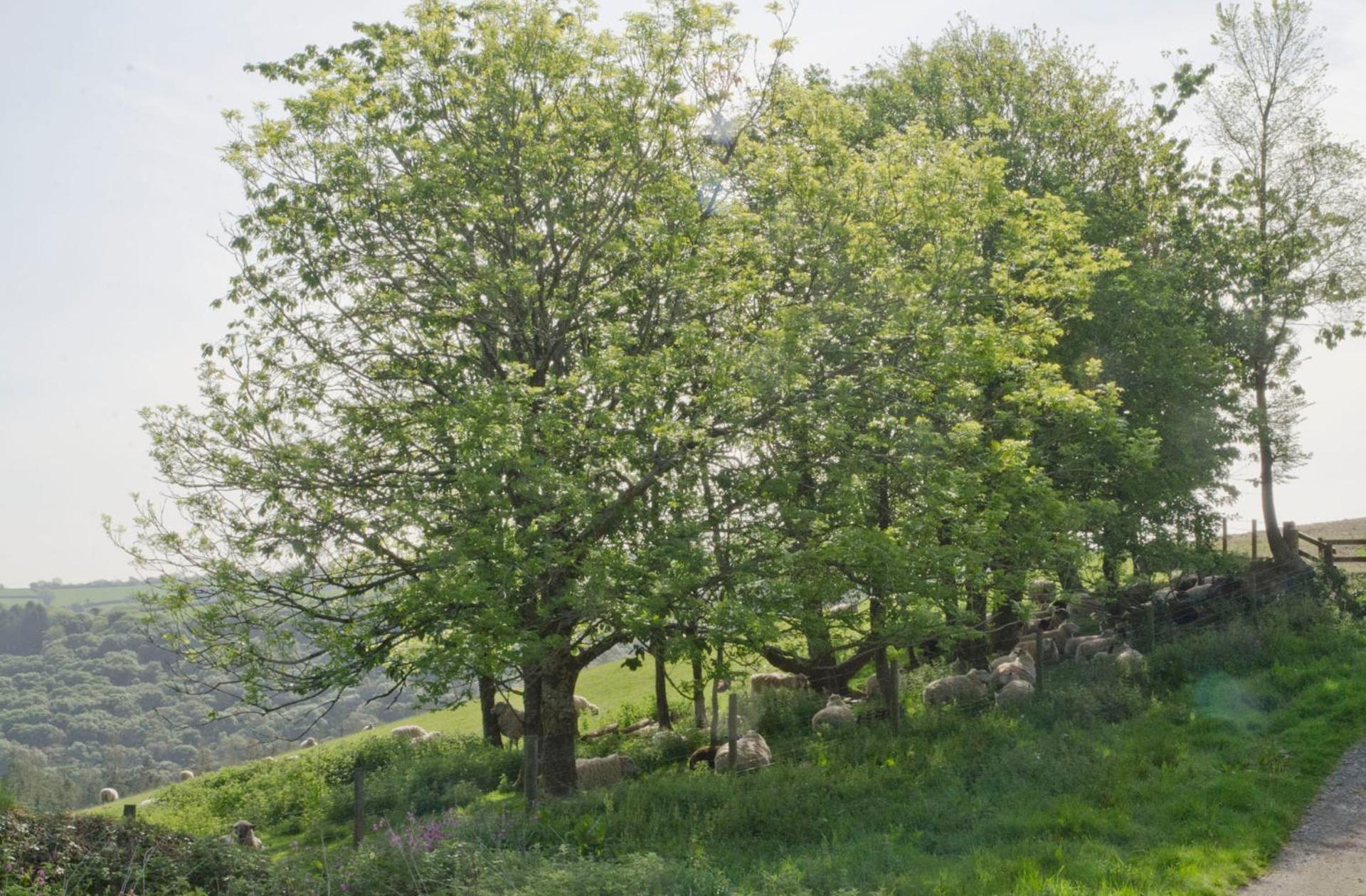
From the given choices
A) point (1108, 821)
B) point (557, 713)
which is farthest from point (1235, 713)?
point (557, 713)

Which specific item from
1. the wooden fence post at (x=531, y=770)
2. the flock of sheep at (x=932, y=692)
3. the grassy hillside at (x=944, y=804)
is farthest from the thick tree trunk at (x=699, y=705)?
the wooden fence post at (x=531, y=770)

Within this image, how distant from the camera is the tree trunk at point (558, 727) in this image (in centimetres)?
2083

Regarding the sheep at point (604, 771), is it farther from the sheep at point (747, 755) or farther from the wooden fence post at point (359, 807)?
the wooden fence post at point (359, 807)

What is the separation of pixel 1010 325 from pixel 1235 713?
916cm

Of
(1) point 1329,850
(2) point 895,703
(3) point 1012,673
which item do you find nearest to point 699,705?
(2) point 895,703

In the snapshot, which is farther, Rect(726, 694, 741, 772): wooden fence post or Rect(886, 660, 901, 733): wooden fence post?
Rect(886, 660, 901, 733): wooden fence post

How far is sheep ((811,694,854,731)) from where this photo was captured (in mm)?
24281

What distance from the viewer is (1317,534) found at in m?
46.6

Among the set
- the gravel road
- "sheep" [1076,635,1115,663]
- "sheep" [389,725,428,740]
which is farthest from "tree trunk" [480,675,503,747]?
the gravel road

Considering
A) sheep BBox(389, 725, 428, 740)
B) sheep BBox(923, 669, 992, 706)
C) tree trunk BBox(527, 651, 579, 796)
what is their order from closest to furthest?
tree trunk BBox(527, 651, 579, 796)
sheep BBox(923, 669, 992, 706)
sheep BBox(389, 725, 428, 740)

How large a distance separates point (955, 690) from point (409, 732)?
2560 cm

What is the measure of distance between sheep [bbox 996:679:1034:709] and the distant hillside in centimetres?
2149

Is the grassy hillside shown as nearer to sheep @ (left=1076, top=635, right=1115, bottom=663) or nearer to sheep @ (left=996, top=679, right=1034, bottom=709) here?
sheep @ (left=996, top=679, right=1034, bottom=709)

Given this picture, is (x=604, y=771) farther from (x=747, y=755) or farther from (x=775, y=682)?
(x=775, y=682)
